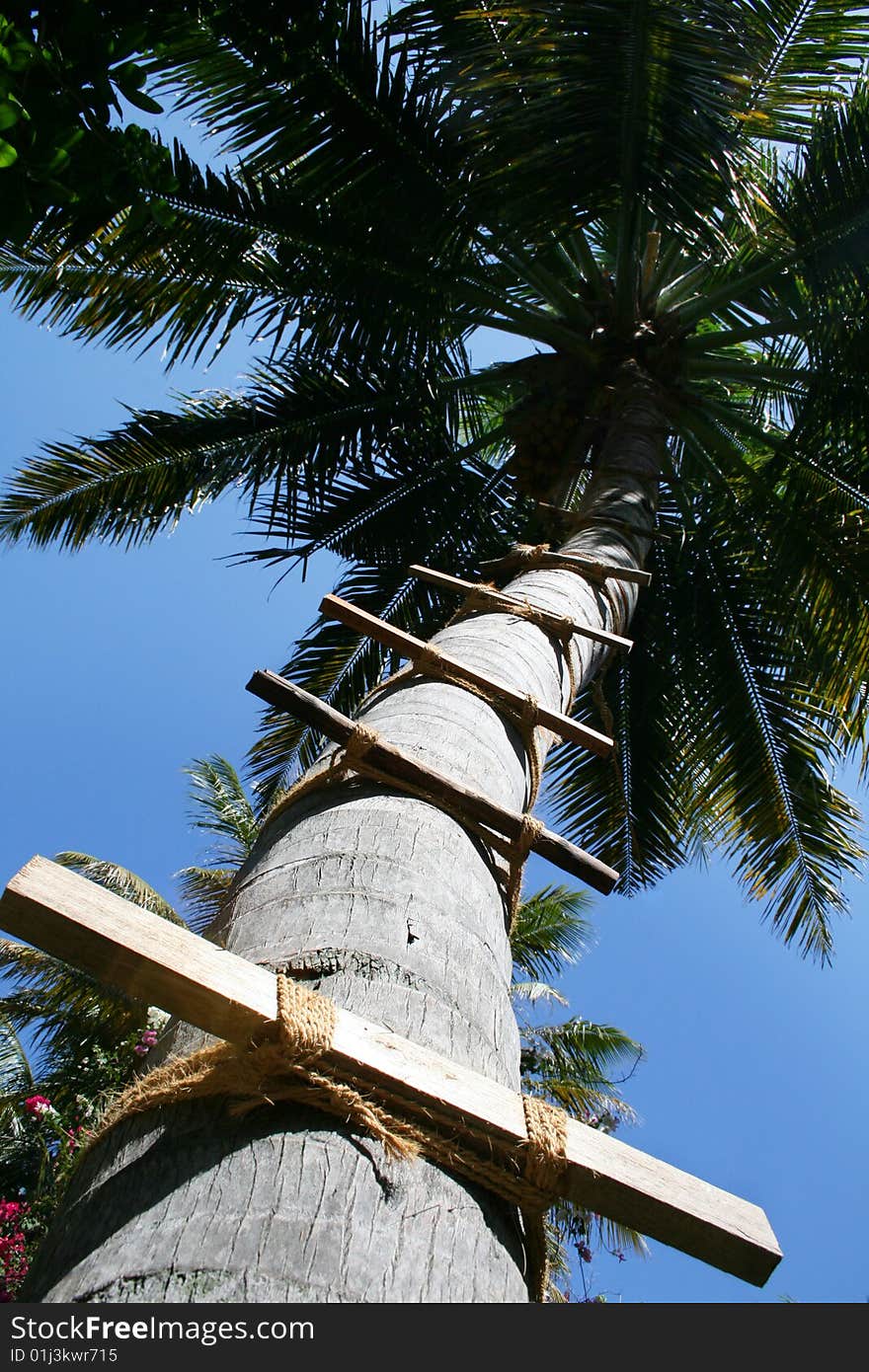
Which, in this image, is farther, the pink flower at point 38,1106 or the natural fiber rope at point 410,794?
the pink flower at point 38,1106

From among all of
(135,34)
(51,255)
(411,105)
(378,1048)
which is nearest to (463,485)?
(411,105)

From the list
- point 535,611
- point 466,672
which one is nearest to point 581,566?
point 535,611

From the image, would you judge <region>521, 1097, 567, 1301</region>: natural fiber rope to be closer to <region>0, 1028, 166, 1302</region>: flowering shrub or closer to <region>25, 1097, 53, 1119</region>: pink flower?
<region>0, 1028, 166, 1302</region>: flowering shrub

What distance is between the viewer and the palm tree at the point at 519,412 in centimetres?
241

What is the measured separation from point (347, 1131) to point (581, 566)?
118 inches

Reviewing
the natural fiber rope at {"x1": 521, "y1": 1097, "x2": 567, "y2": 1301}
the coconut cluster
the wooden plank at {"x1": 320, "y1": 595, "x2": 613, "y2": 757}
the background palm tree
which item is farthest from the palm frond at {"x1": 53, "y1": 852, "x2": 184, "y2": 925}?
the natural fiber rope at {"x1": 521, "y1": 1097, "x2": 567, "y2": 1301}

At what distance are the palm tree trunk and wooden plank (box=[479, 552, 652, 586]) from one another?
152cm

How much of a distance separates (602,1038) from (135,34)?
32.3 ft

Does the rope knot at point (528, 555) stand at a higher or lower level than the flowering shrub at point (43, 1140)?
higher

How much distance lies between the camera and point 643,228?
616 centimetres

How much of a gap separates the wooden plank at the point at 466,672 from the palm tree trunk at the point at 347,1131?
0.28ft

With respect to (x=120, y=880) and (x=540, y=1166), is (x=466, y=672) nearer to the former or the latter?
(x=540, y=1166)

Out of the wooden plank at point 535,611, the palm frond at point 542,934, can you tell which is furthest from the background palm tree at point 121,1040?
the wooden plank at point 535,611

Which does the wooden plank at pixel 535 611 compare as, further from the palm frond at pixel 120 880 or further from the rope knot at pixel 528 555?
the palm frond at pixel 120 880
